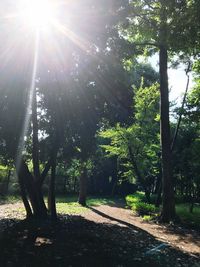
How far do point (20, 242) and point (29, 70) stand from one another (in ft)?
20.3

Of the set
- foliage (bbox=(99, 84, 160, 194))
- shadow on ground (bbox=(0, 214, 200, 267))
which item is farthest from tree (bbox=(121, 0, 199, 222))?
foliage (bbox=(99, 84, 160, 194))

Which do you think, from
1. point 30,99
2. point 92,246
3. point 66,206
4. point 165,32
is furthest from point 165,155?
point 66,206

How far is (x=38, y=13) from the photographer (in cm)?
1246

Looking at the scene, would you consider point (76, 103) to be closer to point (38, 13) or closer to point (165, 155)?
point (38, 13)

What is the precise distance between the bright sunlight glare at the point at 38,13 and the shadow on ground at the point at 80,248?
7.60m

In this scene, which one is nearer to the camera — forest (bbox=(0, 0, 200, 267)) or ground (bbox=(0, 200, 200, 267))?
ground (bbox=(0, 200, 200, 267))

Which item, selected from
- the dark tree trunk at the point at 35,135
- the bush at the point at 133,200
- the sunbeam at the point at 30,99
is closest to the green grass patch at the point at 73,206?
the bush at the point at 133,200

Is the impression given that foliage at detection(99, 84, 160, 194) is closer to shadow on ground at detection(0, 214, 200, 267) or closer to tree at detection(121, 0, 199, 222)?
tree at detection(121, 0, 199, 222)

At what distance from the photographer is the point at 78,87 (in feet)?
45.5

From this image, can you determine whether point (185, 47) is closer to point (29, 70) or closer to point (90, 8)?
point (90, 8)

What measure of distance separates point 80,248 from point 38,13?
8451mm

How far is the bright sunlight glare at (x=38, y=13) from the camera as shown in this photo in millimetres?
12039

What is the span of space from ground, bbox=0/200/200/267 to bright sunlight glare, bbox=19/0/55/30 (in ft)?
25.0

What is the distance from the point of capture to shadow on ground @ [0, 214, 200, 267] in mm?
8883
